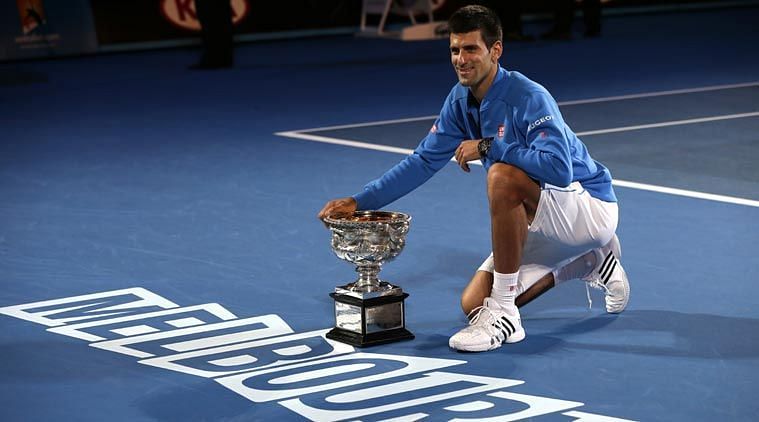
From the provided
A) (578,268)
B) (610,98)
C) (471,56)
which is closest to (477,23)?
(471,56)

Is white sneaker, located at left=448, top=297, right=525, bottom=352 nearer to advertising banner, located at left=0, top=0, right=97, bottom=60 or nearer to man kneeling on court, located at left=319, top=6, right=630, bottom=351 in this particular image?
man kneeling on court, located at left=319, top=6, right=630, bottom=351

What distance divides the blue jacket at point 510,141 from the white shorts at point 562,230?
0.22ft

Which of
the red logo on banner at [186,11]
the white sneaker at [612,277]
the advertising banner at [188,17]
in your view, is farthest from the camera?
the red logo on banner at [186,11]

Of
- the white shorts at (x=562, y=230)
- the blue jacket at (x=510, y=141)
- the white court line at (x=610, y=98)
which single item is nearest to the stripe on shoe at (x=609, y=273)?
the white shorts at (x=562, y=230)

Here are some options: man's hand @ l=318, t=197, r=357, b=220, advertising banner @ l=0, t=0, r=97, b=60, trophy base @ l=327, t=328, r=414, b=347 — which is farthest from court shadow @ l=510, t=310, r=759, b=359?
advertising banner @ l=0, t=0, r=97, b=60

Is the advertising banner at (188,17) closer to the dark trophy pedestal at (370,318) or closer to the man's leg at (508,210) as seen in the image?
the dark trophy pedestal at (370,318)

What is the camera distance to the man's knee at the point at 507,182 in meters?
5.18

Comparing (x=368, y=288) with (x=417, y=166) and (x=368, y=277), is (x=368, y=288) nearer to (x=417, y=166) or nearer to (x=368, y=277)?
(x=368, y=277)

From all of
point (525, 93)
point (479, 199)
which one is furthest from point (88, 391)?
point (479, 199)

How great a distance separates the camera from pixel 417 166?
18.5ft

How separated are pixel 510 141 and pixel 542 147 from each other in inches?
9.7

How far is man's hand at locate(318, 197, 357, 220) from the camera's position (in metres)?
5.42

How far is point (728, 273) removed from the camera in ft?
20.6

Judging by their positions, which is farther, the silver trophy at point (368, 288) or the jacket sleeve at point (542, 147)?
the silver trophy at point (368, 288)
